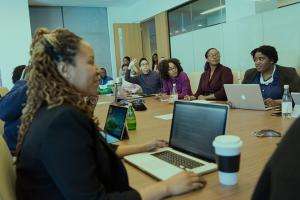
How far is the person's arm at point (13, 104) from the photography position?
83.2 inches

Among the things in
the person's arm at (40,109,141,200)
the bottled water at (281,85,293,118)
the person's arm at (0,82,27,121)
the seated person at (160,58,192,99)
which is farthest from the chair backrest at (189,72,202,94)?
the person's arm at (40,109,141,200)

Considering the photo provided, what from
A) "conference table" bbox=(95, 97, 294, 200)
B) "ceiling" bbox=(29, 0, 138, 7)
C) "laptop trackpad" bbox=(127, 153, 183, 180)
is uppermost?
"ceiling" bbox=(29, 0, 138, 7)

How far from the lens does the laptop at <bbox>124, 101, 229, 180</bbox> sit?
4.08 ft

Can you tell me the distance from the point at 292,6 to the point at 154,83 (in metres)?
2.24

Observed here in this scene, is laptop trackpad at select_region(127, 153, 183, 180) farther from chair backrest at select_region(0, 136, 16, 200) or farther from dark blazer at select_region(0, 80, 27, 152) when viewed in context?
dark blazer at select_region(0, 80, 27, 152)

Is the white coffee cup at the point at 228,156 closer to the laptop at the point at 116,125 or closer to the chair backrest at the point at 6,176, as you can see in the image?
the chair backrest at the point at 6,176

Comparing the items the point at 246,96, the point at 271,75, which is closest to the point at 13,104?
the point at 246,96

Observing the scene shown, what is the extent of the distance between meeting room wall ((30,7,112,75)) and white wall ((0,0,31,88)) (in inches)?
36.0

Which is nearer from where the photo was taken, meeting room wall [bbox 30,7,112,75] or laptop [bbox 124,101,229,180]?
laptop [bbox 124,101,229,180]

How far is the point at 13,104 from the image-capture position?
2.13 m

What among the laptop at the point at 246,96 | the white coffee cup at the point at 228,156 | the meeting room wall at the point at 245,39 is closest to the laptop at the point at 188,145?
the white coffee cup at the point at 228,156

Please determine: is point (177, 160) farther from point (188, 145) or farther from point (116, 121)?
point (116, 121)

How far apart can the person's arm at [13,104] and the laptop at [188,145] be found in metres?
1.01

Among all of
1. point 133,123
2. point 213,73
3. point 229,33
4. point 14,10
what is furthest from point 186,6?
point 133,123
